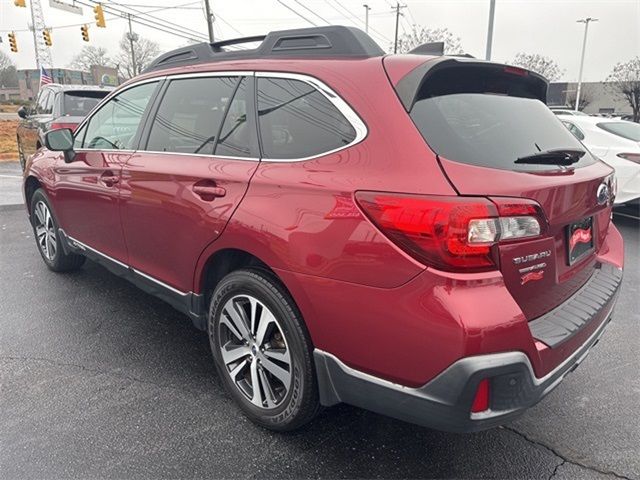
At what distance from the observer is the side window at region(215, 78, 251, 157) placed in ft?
7.92

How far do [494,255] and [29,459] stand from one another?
88.1 inches

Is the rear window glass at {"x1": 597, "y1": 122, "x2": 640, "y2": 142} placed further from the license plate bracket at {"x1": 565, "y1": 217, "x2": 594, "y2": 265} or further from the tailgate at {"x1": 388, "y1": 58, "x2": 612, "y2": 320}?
the license plate bracket at {"x1": 565, "y1": 217, "x2": 594, "y2": 265}

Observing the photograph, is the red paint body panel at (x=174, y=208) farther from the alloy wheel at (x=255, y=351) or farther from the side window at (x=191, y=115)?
the alloy wheel at (x=255, y=351)

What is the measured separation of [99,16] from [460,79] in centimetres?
2248

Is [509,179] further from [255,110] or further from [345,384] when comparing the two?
[255,110]

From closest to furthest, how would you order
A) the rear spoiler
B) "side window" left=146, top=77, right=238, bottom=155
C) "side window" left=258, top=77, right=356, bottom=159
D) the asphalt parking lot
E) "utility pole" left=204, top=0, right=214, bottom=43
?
the rear spoiler < "side window" left=258, top=77, right=356, bottom=159 < the asphalt parking lot < "side window" left=146, top=77, right=238, bottom=155 < "utility pole" left=204, top=0, right=214, bottom=43

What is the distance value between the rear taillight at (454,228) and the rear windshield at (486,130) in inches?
8.5

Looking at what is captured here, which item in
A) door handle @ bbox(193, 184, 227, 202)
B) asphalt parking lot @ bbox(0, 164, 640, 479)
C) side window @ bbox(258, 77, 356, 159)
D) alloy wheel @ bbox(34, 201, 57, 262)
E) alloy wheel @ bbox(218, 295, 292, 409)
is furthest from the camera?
alloy wheel @ bbox(34, 201, 57, 262)

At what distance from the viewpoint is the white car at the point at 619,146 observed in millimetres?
6555

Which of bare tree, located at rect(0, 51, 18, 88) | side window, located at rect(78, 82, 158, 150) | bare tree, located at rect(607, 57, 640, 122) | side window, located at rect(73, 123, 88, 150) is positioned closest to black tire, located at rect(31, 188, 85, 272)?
side window, located at rect(73, 123, 88, 150)

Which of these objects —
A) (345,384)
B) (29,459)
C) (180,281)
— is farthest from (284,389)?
(29,459)

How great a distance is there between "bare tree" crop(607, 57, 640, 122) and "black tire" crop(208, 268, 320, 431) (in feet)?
156

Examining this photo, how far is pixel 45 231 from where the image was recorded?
15.2 ft

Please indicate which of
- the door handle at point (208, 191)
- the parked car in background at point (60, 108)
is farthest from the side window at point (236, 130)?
the parked car in background at point (60, 108)
